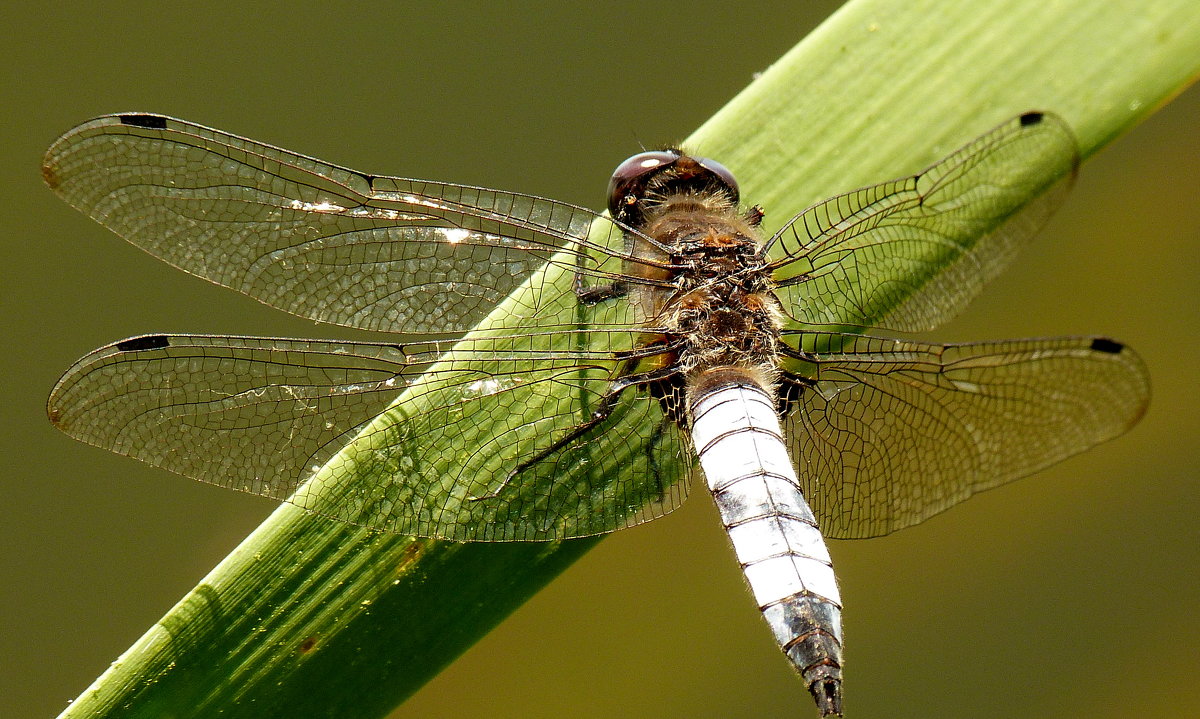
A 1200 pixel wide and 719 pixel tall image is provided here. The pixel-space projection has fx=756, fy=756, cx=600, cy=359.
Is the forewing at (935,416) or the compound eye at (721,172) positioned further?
the compound eye at (721,172)

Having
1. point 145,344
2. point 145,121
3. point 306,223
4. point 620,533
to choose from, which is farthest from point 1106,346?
point 620,533

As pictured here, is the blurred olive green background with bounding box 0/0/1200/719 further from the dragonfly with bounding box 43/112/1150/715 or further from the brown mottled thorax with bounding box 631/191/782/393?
the brown mottled thorax with bounding box 631/191/782/393

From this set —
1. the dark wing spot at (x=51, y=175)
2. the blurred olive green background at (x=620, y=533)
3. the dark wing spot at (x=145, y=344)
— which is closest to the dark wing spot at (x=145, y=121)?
the dark wing spot at (x=51, y=175)

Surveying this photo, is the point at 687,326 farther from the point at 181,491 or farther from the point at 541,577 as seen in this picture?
the point at 181,491

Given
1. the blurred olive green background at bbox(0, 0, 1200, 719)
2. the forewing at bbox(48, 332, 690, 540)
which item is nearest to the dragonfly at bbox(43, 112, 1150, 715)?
the forewing at bbox(48, 332, 690, 540)

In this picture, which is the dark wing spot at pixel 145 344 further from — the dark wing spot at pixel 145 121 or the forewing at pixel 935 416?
the forewing at pixel 935 416

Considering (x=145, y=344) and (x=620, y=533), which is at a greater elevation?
(x=620, y=533)

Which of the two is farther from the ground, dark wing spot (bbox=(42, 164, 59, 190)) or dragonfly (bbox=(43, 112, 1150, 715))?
dark wing spot (bbox=(42, 164, 59, 190))

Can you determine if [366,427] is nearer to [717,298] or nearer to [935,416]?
[717,298]
